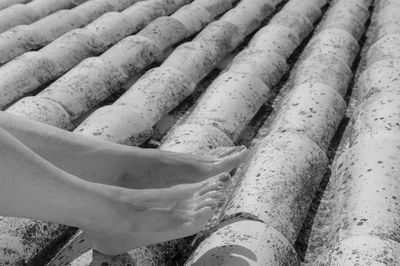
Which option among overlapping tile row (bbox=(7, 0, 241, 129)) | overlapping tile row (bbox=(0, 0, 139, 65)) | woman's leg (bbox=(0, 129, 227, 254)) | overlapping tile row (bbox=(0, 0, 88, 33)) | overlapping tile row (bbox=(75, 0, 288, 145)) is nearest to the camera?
woman's leg (bbox=(0, 129, 227, 254))

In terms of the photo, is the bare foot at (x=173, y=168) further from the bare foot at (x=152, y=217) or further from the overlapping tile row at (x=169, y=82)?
the overlapping tile row at (x=169, y=82)

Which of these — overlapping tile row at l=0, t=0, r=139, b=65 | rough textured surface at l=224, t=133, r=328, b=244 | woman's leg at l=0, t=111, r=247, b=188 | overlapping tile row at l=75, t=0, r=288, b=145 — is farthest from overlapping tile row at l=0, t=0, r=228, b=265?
overlapping tile row at l=0, t=0, r=139, b=65

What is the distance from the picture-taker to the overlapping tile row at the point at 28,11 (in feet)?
9.83

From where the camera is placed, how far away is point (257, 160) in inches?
71.4

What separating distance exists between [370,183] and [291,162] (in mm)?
248

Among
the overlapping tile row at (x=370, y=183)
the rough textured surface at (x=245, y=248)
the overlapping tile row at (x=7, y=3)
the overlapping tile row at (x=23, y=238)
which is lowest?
the overlapping tile row at (x=23, y=238)

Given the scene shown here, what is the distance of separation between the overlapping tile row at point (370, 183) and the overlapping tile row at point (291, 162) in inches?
3.1

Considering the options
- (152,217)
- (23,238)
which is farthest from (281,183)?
(23,238)

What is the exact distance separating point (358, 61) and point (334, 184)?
1120 mm

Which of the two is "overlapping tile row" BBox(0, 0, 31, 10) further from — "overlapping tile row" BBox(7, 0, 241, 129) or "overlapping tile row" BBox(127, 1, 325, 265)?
"overlapping tile row" BBox(127, 1, 325, 265)

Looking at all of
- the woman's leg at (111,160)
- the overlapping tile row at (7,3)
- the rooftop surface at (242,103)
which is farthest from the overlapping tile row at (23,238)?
the overlapping tile row at (7,3)

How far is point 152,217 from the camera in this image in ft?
5.09

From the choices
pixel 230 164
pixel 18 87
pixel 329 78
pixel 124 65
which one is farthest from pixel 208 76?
pixel 230 164

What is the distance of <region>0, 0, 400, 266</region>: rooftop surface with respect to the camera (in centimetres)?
153
